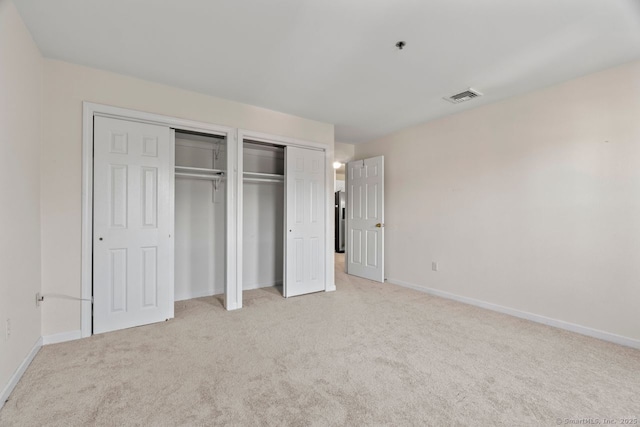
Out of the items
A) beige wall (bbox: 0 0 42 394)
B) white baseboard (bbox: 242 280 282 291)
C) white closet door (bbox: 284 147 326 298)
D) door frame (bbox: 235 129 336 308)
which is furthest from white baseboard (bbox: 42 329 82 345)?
white closet door (bbox: 284 147 326 298)

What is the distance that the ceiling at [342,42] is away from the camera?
181cm

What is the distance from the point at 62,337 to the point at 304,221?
106 inches

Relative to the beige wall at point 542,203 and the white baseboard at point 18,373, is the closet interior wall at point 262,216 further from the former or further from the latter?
the white baseboard at point 18,373

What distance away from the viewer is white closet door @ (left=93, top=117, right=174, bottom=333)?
103 inches

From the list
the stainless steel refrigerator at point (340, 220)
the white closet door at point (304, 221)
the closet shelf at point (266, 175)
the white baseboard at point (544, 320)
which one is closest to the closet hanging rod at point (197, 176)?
the closet shelf at point (266, 175)

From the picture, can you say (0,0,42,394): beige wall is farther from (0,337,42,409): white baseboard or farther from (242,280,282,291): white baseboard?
(242,280,282,291): white baseboard

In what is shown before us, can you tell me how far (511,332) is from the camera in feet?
8.84

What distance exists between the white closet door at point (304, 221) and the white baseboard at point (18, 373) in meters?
2.36

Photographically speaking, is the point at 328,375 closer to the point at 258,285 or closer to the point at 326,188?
the point at 258,285

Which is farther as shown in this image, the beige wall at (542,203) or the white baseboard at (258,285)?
the white baseboard at (258,285)

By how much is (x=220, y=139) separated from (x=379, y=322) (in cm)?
290

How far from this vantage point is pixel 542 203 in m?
2.93

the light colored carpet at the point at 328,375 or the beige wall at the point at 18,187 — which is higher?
the beige wall at the point at 18,187

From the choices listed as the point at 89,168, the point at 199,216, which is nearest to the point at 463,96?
the point at 199,216
